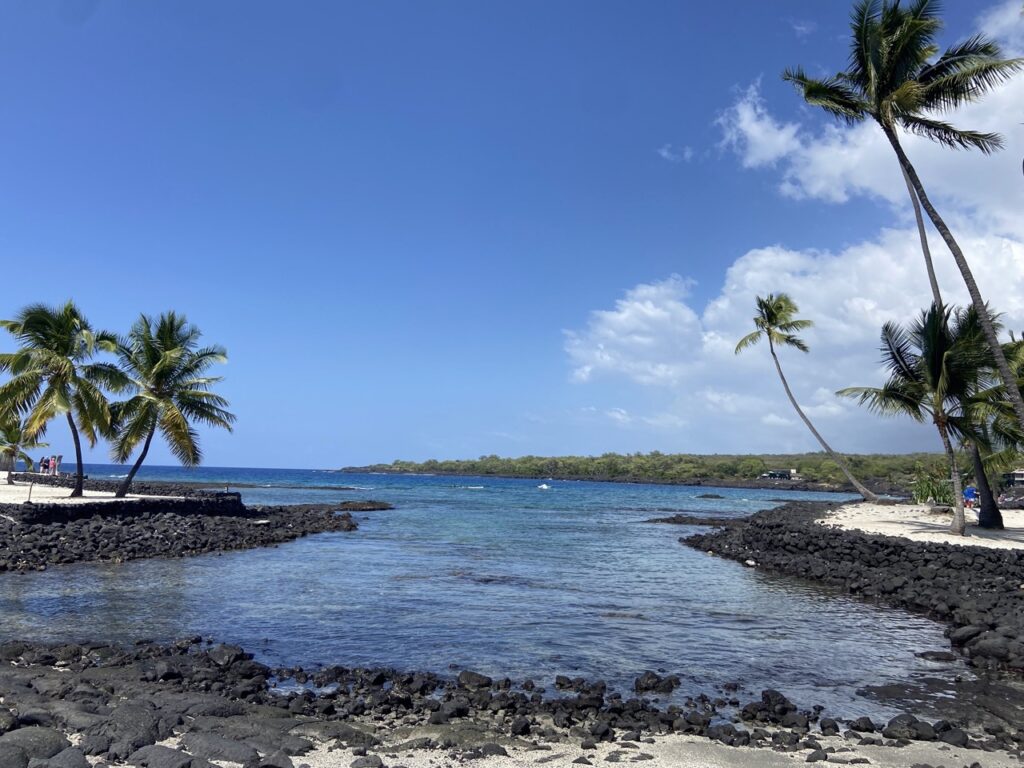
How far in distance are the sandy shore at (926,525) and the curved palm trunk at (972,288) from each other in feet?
22.4

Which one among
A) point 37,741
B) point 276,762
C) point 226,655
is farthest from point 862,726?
point 37,741

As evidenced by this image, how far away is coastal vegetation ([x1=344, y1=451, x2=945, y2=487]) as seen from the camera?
10738 cm

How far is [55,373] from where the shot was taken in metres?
25.7

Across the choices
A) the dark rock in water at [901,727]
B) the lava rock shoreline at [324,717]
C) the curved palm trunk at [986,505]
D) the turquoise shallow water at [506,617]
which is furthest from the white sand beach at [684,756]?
the curved palm trunk at [986,505]

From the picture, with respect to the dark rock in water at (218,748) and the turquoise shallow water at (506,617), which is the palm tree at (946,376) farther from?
the dark rock in water at (218,748)

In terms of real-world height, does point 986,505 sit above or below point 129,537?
above

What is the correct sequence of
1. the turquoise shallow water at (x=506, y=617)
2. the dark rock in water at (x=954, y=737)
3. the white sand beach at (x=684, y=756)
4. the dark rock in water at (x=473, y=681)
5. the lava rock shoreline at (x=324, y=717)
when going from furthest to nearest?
the turquoise shallow water at (x=506, y=617), the dark rock in water at (x=473, y=681), the dark rock in water at (x=954, y=737), the white sand beach at (x=684, y=756), the lava rock shoreline at (x=324, y=717)

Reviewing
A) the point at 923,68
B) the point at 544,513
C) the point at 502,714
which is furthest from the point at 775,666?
the point at 544,513

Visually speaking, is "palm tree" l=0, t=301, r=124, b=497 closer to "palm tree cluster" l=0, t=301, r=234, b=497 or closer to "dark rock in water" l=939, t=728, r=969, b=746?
"palm tree cluster" l=0, t=301, r=234, b=497

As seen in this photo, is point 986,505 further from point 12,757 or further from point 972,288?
point 12,757

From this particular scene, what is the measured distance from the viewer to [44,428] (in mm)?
26422

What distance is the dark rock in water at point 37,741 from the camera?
5.92 m

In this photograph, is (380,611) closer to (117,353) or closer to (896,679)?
(896,679)

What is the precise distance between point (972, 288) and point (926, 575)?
7.12 meters
